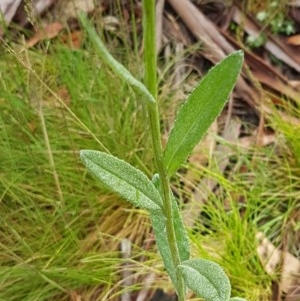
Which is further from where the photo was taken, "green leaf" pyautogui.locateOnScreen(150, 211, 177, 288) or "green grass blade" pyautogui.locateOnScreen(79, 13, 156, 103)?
"green leaf" pyautogui.locateOnScreen(150, 211, 177, 288)

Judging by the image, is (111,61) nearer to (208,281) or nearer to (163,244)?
(208,281)

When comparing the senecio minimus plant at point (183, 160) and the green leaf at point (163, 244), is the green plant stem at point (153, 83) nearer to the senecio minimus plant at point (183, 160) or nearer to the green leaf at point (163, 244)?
the senecio minimus plant at point (183, 160)

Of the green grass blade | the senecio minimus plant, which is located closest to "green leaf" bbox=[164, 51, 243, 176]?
the senecio minimus plant

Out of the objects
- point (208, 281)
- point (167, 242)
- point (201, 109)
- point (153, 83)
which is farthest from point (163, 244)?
point (153, 83)

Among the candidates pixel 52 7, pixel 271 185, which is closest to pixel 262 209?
pixel 271 185

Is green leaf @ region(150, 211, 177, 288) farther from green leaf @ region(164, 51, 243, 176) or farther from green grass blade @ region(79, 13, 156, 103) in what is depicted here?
green grass blade @ region(79, 13, 156, 103)

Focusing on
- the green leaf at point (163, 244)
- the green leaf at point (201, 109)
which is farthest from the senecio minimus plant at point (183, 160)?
the green leaf at point (163, 244)

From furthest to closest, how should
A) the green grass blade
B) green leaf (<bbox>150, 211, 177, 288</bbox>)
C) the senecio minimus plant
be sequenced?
green leaf (<bbox>150, 211, 177, 288</bbox>)
the senecio minimus plant
the green grass blade

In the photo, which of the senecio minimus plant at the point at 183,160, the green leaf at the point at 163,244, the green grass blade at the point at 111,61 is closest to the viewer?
the green grass blade at the point at 111,61
